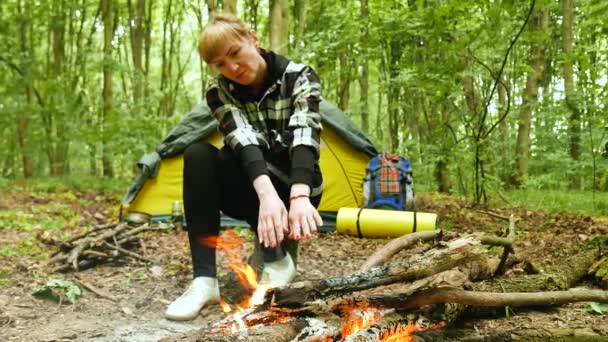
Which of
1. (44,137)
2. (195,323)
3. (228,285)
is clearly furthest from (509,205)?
(44,137)

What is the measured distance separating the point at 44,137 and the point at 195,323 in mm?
10253

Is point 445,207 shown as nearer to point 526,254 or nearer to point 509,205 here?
point 509,205

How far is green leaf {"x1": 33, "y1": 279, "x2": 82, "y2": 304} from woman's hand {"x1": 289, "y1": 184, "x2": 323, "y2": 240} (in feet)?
4.80

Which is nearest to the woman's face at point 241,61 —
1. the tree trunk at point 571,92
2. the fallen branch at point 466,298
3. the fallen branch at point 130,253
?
the fallen branch at point 466,298

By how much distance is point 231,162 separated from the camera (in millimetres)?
2473

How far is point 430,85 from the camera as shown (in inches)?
208

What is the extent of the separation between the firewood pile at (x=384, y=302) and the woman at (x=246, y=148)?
62cm

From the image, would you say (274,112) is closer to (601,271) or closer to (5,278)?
(601,271)

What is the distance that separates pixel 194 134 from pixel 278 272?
9.31ft

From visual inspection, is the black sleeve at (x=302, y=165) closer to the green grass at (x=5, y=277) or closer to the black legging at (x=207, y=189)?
the black legging at (x=207, y=189)

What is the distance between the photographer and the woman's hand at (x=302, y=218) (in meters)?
1.92

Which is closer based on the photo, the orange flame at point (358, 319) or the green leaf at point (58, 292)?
the orange flame at point (358, 319)

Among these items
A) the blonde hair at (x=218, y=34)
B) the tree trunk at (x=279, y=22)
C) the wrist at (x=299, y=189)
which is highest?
the tree trunk at (x=279, y=22)

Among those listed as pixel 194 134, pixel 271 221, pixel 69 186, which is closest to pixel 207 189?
pixel 271 221
